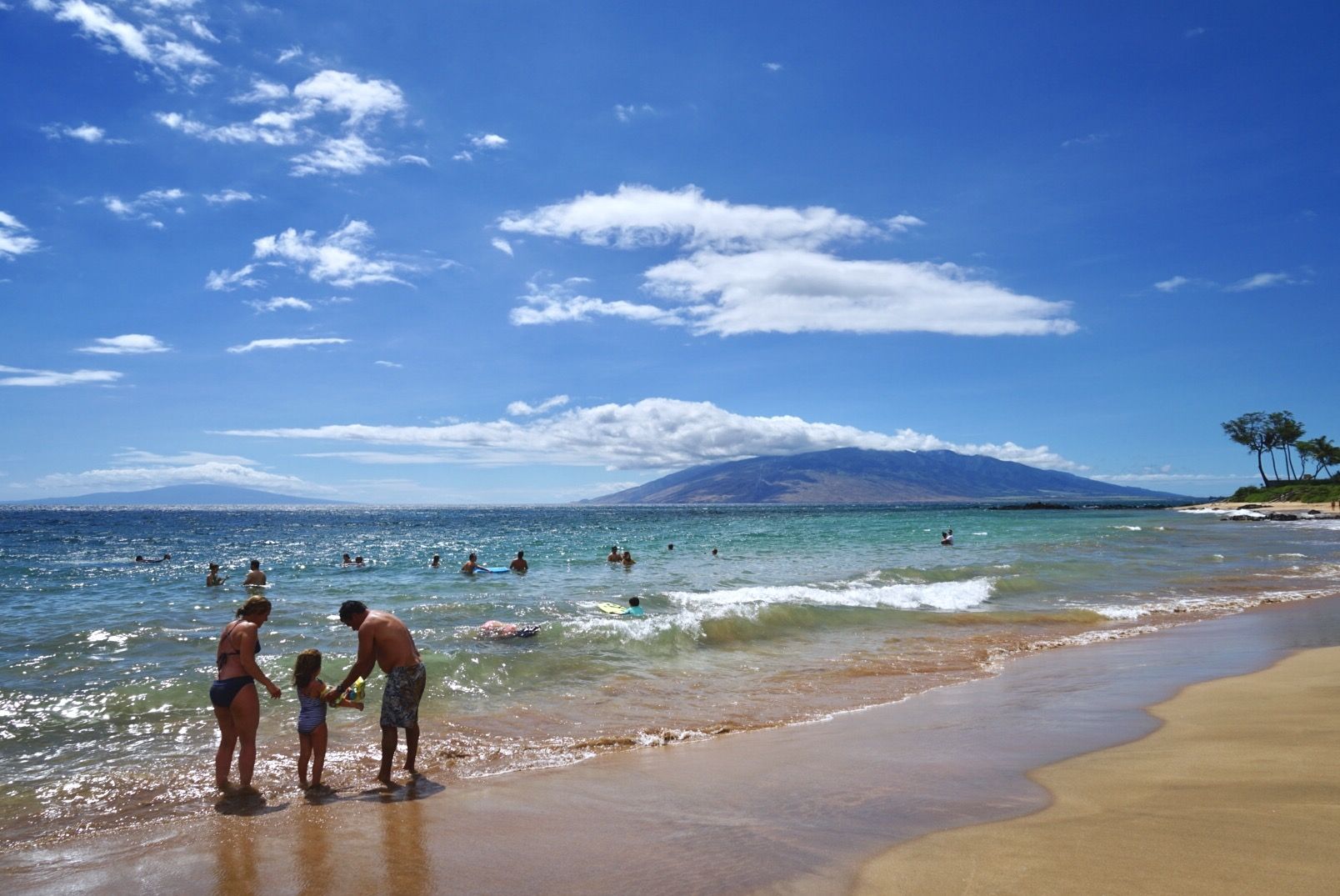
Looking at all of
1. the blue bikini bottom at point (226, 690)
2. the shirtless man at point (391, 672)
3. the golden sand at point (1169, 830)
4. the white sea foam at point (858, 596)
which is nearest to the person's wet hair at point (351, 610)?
the shirtless man at point (391, 672)

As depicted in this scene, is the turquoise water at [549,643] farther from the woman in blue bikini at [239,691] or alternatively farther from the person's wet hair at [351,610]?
the person's wet hair at [351,610]

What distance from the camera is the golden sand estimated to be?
13.9 ft

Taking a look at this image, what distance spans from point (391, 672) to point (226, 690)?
1.45 m

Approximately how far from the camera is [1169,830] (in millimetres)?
4945

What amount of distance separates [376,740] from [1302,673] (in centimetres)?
1198

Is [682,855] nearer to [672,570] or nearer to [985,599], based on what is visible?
[985,599]

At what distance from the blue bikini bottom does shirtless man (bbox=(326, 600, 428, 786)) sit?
84 cm

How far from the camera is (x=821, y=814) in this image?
5762mm

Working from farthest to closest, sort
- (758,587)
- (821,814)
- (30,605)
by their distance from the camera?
1. (758,587)
2. (30,605)
3. (821,814)

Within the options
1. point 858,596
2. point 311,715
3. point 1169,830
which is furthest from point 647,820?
point 858,596

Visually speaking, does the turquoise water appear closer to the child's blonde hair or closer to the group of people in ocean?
the group of people in ocean

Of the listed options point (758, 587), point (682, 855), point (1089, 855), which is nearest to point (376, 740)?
point (682, 855)

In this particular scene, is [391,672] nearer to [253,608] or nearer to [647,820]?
[253,608]

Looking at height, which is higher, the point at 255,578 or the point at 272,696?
the point at 272,696
